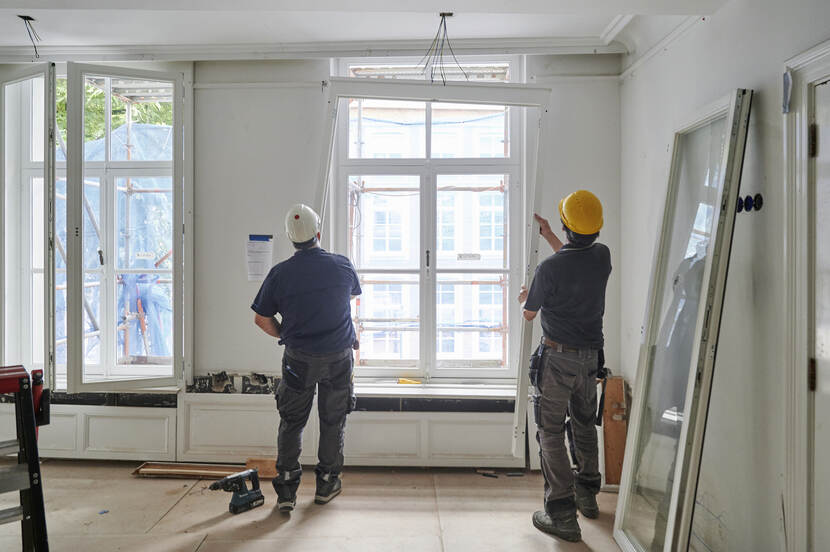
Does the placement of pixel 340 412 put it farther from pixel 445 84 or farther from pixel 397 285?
pixel 445 84

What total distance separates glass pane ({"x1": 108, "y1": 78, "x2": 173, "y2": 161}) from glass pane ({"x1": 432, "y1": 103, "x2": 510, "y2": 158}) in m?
1.76

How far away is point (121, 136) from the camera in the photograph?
364cm

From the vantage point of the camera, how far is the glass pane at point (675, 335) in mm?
2367

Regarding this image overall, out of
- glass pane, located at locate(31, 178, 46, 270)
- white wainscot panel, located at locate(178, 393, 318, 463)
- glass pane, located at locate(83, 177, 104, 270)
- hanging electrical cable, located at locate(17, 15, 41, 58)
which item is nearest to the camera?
hanging electrical cable, located at locate(17, 15, 41, 58)

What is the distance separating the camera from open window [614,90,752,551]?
2154 millimetres

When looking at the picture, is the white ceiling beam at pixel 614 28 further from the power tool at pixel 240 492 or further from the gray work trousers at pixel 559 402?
the power tool at pixel 240 492

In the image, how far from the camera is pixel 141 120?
11.9 ft

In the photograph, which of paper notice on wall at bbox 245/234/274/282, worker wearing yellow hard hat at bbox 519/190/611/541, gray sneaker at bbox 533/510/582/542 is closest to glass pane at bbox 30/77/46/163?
paper notice on wall at bbox 245/234/274/282

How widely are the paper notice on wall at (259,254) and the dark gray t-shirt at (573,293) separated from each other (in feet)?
6.07

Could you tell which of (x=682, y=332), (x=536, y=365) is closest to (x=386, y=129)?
(x=536, y=365)

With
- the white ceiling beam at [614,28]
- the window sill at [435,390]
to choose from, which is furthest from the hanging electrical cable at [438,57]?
the window sill at [435,390]

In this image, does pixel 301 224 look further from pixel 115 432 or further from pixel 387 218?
pixel 115 432

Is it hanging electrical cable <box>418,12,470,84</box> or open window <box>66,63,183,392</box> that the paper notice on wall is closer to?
open window <box>66,63,183,392</box>

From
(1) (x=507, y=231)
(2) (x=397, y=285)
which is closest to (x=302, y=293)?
(2) (x=397, y=285)
